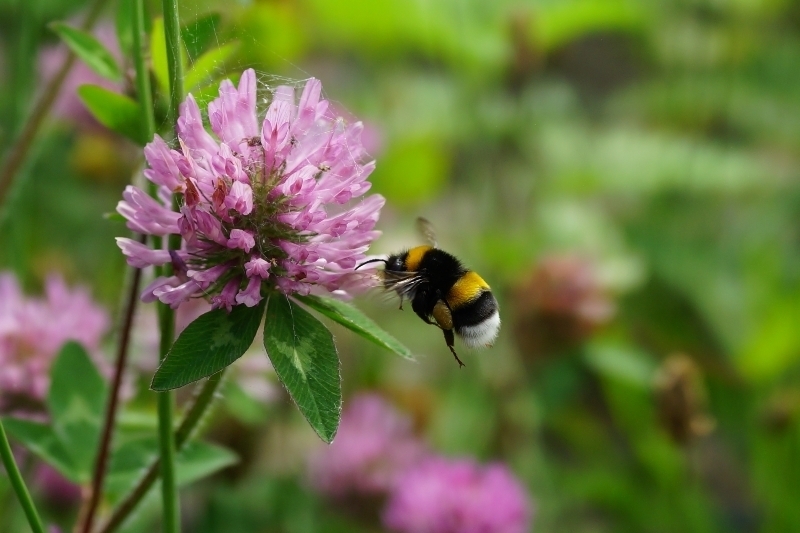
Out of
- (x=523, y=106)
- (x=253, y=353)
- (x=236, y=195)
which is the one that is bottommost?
(x=253, y=353)

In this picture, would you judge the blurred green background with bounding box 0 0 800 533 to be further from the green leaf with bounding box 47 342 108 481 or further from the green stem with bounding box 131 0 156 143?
the green stem with bounding box 131 0 156 143

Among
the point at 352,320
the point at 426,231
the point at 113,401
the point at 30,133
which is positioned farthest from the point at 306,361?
the point at 30,133

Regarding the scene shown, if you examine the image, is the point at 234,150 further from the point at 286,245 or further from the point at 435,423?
the point at 435,423

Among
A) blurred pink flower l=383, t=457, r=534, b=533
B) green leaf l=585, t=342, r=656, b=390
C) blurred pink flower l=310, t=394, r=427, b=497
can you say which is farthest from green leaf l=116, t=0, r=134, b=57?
green leaf l=585, t=342, r=656, b=390

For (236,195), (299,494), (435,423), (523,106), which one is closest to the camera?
(236,195)

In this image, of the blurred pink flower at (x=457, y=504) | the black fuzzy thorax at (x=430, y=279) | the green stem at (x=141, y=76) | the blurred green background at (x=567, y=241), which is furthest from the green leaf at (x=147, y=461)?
the blurred pink flower at (x=457, y=504)

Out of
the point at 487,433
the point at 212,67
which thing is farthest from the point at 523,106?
the point at 212,67

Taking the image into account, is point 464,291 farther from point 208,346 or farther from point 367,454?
point 367,454
